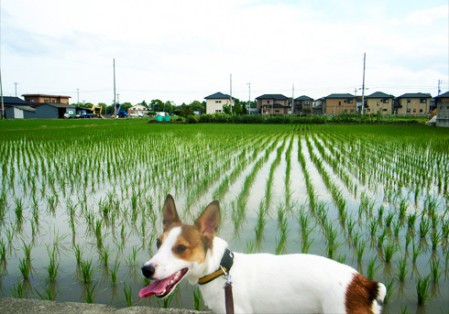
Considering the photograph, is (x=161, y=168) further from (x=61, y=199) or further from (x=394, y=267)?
(x=394, y=267)

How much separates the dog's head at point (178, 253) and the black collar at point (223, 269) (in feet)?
0.22

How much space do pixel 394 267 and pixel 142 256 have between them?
2374 millimetres

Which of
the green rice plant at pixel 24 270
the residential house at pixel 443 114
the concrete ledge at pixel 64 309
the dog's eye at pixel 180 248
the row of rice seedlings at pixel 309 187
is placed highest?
the residential house at pixel 443 114

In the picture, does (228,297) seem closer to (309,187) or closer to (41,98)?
(309,187)

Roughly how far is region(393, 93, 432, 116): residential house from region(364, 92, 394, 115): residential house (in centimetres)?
188

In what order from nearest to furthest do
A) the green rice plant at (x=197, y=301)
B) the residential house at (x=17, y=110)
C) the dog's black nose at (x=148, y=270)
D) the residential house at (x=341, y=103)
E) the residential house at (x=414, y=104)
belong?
the dog's black nose at (x=148, y=270) → the green rice plant at (x=197, y=301) → the residential house at (x=17, y=110) → the residential house at (x=414, y=104) → the residential house at (x=341, y=103)

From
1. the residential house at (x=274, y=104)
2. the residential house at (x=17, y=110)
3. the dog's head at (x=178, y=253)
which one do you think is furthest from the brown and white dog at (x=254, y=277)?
the residential house at (x=274, y=104)

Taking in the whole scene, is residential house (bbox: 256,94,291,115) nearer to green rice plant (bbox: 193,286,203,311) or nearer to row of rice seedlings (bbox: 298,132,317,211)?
row of rice seedlings (bbox: 298,132,317,211)

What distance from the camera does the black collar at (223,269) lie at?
6.31 ft

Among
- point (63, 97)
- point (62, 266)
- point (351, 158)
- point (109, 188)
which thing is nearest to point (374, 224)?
point (62, 266)

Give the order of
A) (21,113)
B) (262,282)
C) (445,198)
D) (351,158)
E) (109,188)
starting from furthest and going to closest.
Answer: (21,113) → (351,158) → (109,188) → (445,198) → (262,282)

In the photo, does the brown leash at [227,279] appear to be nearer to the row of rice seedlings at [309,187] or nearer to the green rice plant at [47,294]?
the green rice plant at [47,294]

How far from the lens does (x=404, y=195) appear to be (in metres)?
5.95

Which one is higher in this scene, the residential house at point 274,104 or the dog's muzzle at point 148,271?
the residential house at point 274,104
